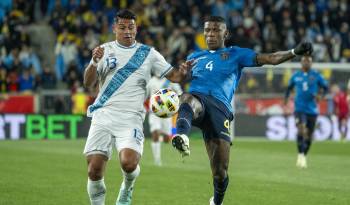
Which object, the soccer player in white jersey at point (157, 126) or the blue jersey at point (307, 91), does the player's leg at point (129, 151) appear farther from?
the blue jersey at point (307, 91)

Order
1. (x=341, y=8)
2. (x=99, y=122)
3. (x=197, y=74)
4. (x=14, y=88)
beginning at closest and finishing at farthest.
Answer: (x=99, y=122)
(x=197, y=74)
(x=14, y=88)
(x=341, y=8)

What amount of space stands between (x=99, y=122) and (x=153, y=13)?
863 inches

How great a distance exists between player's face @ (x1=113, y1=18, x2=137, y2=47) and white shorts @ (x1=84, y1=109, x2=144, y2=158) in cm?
87

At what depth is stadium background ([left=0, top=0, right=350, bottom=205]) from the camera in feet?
60.7

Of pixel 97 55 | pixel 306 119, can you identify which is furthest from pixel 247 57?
pixel 306 119

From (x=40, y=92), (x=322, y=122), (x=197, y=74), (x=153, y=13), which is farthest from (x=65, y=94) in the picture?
(x=197, y=74)

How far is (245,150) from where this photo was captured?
2252cm

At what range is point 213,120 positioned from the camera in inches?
369

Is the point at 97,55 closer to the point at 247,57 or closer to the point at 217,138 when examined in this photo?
the point at 217,138

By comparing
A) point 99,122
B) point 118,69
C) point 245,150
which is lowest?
point 245,150

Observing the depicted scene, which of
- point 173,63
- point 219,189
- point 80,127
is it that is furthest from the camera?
point 173,63

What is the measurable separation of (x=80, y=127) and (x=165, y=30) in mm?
5685

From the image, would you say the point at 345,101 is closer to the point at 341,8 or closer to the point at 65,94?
the point at 341,8

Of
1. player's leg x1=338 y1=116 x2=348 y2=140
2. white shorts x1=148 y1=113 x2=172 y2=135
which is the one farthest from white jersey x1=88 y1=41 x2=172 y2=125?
player's leg x1=338 y1=116 x2=348 y2=140
